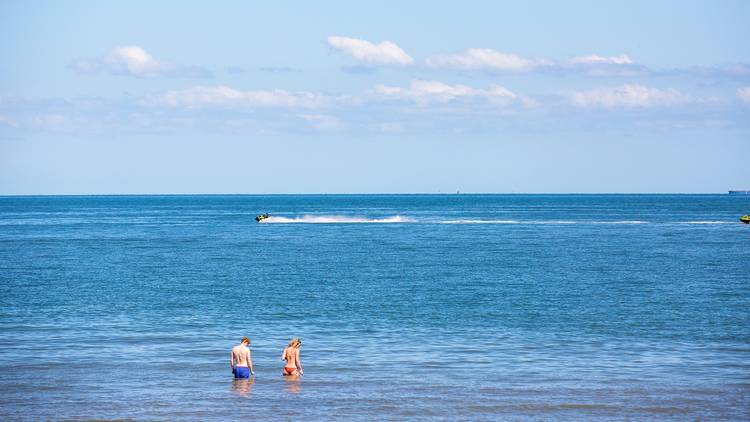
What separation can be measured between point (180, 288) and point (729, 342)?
34997 mm

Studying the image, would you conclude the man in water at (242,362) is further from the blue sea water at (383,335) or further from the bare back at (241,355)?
the blue sea water at (383,335)

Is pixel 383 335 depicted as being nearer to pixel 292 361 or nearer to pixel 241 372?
pixel 292 361

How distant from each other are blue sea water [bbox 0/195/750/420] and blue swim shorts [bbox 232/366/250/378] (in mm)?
556

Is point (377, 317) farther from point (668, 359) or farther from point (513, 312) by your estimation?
point (668, 359)

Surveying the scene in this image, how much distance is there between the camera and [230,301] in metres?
53.2

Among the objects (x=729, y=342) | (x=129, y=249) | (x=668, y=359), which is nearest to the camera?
(x=668, y=359)

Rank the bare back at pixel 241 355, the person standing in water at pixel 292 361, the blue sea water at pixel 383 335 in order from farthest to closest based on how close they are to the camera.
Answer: the person standing in water at pixel 292 361
the bare back at pixel 241 355
the blue sea water at pixel 383 335

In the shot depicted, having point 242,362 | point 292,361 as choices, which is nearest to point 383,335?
point 292,361

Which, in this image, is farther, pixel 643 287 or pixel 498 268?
pixel 498 268

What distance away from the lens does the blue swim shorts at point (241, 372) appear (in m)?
30.9

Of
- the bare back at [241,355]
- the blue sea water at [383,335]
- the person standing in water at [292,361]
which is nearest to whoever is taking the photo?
the blue sea water at [383,335]

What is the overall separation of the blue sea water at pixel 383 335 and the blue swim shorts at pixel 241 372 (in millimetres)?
556

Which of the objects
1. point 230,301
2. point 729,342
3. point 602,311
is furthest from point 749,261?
point 230,301

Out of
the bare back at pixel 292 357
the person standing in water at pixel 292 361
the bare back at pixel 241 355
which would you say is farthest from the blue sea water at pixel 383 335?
the bare back at pixel 241 355
